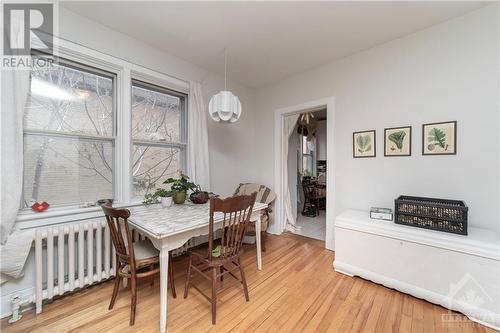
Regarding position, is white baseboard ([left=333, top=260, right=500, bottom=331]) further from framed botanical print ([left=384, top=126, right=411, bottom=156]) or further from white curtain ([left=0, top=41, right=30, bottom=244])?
white curtain ([left=0, top=41, right=30, bottom=244])

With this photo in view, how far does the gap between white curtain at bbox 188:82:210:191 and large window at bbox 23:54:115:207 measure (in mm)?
888

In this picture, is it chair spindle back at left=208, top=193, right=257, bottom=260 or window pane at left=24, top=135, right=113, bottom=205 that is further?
window pane at left=24, top=135, right=113, bottom=205

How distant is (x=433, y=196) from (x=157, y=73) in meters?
3.48

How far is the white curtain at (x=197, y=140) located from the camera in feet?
8.80

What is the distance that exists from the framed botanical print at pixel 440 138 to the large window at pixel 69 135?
343 cm

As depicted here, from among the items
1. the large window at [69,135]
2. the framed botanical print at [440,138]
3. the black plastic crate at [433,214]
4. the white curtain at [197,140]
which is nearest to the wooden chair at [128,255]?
the large window at [69,135]

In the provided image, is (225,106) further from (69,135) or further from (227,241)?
(69,135)

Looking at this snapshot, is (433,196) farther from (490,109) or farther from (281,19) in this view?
(281,19)

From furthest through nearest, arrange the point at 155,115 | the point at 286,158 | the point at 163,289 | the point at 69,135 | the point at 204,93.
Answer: the point at 286,158 → the point at 204,93 → the point at 155,115 → the point at 69,135 → the point at 163,289

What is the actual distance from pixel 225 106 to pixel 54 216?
1.89 meters

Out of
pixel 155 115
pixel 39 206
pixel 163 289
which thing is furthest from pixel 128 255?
pixel 155 115

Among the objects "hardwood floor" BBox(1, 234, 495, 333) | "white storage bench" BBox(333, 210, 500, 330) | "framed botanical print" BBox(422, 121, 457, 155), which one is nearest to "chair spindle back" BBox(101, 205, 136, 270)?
"hardwood floor" BBox(1, 234, 495, 333)

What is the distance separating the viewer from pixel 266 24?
1.99 m

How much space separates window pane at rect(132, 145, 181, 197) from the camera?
239cm
